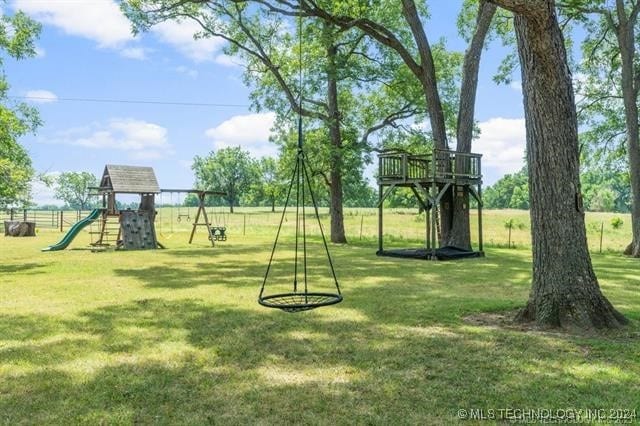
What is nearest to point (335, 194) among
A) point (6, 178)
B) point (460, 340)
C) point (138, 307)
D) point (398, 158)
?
point (398, 158)

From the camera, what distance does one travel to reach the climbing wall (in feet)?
61.7

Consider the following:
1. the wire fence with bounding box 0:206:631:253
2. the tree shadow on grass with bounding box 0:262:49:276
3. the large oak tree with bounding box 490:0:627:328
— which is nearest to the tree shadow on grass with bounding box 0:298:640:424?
the large oak tree with bounding box 490:0:627:328

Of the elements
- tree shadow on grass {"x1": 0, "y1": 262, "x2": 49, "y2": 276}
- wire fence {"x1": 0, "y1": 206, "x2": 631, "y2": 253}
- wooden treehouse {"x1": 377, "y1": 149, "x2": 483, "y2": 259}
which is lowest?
tree shadow on grass {"x1": 0, "y1": 262, "x2": 49, "y2": 276}

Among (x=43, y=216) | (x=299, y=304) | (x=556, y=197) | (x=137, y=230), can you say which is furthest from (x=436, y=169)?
(x=43, y=216)

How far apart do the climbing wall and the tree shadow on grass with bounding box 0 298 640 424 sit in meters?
12.9

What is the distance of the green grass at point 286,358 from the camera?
12.4 feet

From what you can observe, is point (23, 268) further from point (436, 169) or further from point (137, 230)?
point (436, 169)

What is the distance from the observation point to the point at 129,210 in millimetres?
19375

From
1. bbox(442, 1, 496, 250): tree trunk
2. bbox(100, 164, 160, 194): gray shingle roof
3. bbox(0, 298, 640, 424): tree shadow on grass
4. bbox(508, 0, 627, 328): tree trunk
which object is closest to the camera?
bbox(0, 298, 640, 424): tree shadow on grass

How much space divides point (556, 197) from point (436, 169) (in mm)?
9717

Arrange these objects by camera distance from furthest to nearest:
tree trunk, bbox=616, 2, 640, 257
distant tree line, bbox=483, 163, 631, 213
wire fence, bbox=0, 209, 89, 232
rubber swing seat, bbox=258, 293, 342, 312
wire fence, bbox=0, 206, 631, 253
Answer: distant tree line, bbox=483, 163, 631, 213 → wire fence, bbox=0, 209, 89, 232 → wire fence, bbox=0, 206, 631, 253 → tree trunk, bbox=616, 2, 640, 257 → rubber swing seat, bbox=258, 293, 342, 312

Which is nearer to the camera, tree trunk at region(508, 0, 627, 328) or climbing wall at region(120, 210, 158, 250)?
tree trunk at region(508, 0, 627, 328)

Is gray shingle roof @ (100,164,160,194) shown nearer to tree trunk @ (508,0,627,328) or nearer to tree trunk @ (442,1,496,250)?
tree trunk @ (442,1,496,250)

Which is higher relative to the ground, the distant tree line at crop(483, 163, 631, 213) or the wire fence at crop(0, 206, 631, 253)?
the distant tree line at crop(483, 163, 631, 213)
